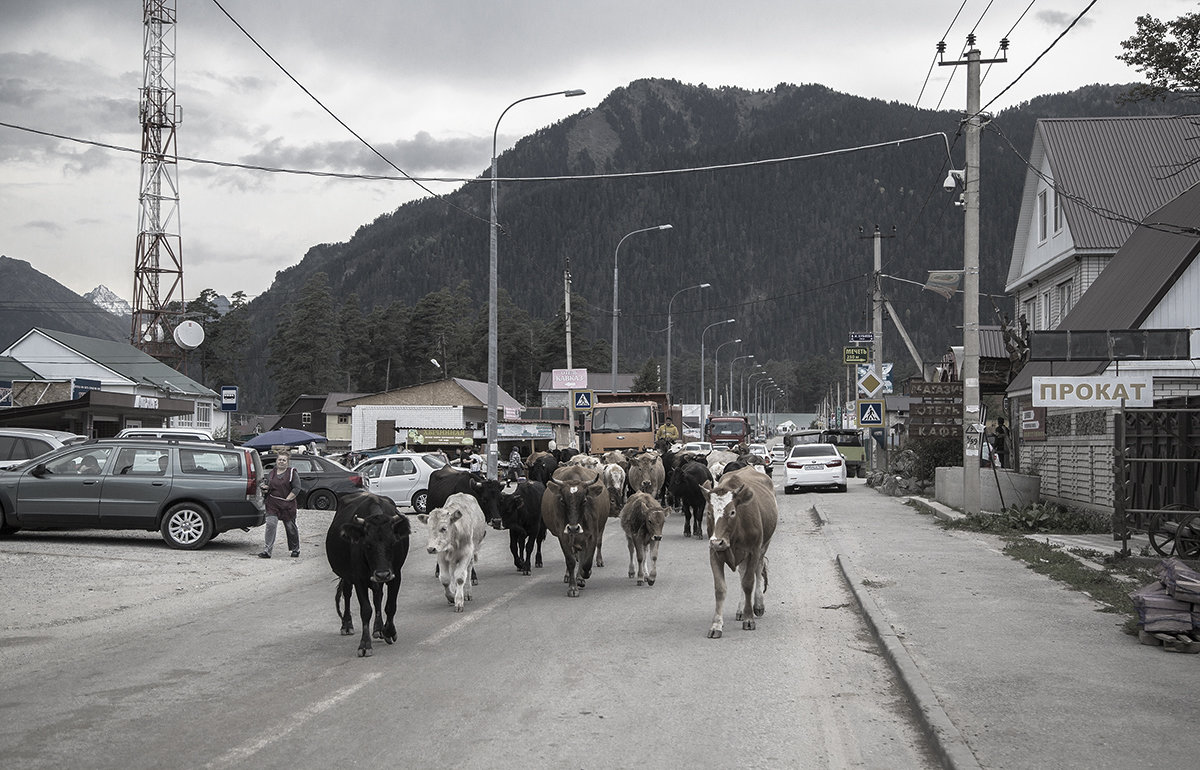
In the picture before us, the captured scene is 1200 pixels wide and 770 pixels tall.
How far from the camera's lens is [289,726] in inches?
285

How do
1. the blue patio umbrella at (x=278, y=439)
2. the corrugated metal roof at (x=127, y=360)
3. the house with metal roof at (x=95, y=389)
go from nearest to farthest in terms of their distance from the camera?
the house with metal roof at (x=95, y=389) → the blue patio umbrella at (x=278, y=439) → the corrugated metal roof at (x=127, y=360)

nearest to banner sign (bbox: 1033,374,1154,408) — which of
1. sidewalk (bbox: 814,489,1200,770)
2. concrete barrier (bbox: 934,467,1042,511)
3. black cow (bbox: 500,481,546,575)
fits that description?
sidewalk (bbox: 814,489,1200,770)

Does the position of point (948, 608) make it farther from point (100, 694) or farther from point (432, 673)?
point (100, 694)

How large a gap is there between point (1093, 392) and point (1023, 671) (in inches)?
434

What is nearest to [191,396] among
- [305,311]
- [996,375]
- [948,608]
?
[305,311]

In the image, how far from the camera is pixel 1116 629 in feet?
35.1

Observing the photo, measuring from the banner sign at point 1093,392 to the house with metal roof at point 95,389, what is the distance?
28220mm

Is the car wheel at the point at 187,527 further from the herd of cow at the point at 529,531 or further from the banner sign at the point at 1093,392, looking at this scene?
the banner sign at the point at 1093,392

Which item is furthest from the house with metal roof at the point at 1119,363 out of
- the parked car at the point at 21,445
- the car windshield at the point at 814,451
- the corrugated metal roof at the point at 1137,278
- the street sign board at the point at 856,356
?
the parked car at the point at 21,445

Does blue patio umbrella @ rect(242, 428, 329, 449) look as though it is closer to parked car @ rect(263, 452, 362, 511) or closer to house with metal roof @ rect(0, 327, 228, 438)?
house with metal roof @ rect(0, 327, 228, 438)

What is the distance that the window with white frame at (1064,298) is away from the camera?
3450cm

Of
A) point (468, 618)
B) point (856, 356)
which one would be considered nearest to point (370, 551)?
point (468, 618)

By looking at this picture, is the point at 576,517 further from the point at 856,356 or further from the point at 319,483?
the point at 856,356

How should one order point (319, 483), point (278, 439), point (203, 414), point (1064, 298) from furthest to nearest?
point (203, 414) → point (278, 439) → point (1064, 298) → point (319, 483)
